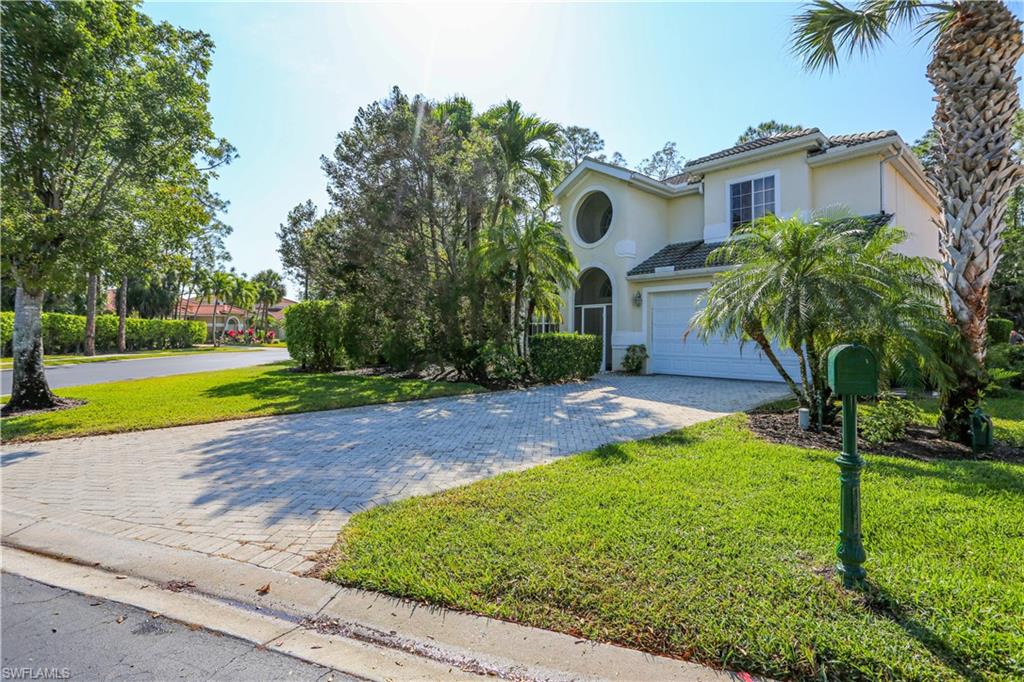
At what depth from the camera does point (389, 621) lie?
287 cm

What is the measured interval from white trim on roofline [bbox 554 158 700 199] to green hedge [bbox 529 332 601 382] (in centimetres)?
606

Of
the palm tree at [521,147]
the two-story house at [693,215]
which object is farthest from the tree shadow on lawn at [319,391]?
the two-story house at [693,215]

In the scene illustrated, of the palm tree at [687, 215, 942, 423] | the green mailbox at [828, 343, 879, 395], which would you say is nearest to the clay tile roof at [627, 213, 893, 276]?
the palm tree at [687, 215, 942, 423]

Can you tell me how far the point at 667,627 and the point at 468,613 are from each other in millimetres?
1154

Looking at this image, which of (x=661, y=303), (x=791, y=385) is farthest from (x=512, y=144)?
(x=791, y=385)

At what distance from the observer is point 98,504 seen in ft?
16.0

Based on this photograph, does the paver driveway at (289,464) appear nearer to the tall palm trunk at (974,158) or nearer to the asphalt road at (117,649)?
the asphalt road at (117,649)

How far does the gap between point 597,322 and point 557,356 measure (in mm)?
4527

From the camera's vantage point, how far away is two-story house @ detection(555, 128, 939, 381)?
13500mm

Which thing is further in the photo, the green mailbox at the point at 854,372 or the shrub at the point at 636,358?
the shrub at the point at 636,358

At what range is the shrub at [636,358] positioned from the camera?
16.0 meters

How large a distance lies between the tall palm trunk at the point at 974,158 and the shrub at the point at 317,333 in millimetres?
16437

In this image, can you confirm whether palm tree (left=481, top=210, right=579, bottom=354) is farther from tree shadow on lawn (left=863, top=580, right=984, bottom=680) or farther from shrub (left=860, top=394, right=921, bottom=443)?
tree shadow on lawn (left=863, top=580, right=984, bottom=680)

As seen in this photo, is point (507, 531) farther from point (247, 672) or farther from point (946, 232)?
point (946, 232)
